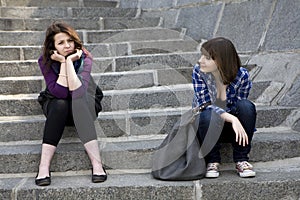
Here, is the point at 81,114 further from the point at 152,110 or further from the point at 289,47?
the point at 289,47

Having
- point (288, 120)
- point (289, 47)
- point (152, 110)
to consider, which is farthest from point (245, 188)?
point (289, 47)

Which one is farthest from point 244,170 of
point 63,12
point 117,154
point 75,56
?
point 63,12

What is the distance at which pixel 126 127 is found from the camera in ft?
7.20

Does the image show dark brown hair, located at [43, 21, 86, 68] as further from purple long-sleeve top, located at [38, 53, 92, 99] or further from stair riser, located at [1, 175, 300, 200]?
stair riser, located at [1, 175, 300, 200]

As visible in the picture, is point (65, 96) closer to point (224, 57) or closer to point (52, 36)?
point (52, 36)

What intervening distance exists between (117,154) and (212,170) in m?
0.52

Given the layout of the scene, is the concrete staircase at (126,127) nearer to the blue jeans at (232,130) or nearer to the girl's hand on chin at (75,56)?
the blue jeans at (232,130)

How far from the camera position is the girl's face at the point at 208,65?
1.81 meters

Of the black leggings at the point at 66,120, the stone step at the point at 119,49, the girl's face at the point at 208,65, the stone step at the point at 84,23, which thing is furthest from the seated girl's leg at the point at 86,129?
the stone step at the point at 84,23

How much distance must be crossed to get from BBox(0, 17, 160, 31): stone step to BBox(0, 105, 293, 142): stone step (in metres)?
1.46

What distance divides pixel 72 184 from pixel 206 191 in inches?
25.9

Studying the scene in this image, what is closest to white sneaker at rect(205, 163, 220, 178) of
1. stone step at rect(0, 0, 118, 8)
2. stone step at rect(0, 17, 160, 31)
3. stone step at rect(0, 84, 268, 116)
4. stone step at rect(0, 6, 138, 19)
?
stone step at rect(0, 84, 268, 116)

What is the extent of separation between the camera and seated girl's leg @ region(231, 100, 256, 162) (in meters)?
1.78

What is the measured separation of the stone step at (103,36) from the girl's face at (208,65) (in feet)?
5.65
